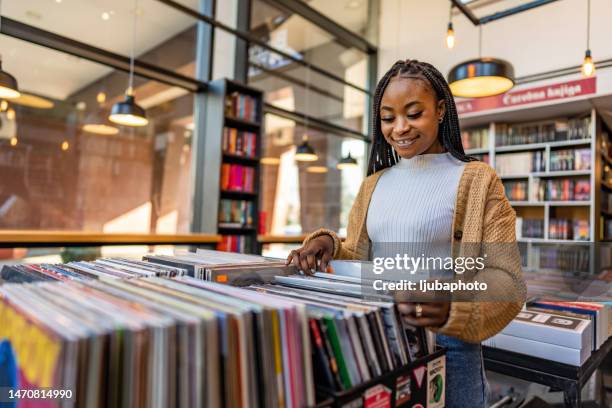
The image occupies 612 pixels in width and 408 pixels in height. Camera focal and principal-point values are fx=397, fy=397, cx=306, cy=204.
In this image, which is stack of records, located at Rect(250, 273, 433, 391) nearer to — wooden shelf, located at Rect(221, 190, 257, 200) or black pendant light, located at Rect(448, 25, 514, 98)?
black pendant light, located at Rect(448, 25, 514, 98)

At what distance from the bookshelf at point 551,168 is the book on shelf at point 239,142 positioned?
3.15 m

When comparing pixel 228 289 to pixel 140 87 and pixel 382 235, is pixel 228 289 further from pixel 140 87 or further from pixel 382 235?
pixel 140 87

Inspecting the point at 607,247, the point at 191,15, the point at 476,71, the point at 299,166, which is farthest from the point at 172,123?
the point at 607,247

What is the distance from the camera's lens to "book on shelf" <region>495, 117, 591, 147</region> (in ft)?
16.4

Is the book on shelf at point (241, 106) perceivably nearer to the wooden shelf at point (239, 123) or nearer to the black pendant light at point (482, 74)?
the wooden shelf at point (239, 123)

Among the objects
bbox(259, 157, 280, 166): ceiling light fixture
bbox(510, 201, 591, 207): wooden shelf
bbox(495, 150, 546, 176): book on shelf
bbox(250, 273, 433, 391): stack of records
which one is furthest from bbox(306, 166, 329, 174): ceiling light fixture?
bbox(250, 273, 433, 391): stack of records

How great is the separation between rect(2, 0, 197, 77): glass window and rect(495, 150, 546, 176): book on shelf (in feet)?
14.0

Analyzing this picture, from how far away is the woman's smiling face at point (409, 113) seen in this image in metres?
0.82

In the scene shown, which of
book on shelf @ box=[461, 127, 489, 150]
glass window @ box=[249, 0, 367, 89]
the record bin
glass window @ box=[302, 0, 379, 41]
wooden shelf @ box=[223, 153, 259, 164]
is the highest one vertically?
glass window @ box=[302, 0, 379, 41]

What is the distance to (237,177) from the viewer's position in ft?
14.7

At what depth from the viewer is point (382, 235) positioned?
0.92m

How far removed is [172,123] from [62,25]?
1.67m

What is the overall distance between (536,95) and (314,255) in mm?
5187

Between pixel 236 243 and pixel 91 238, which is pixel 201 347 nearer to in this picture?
pixel 91 238
